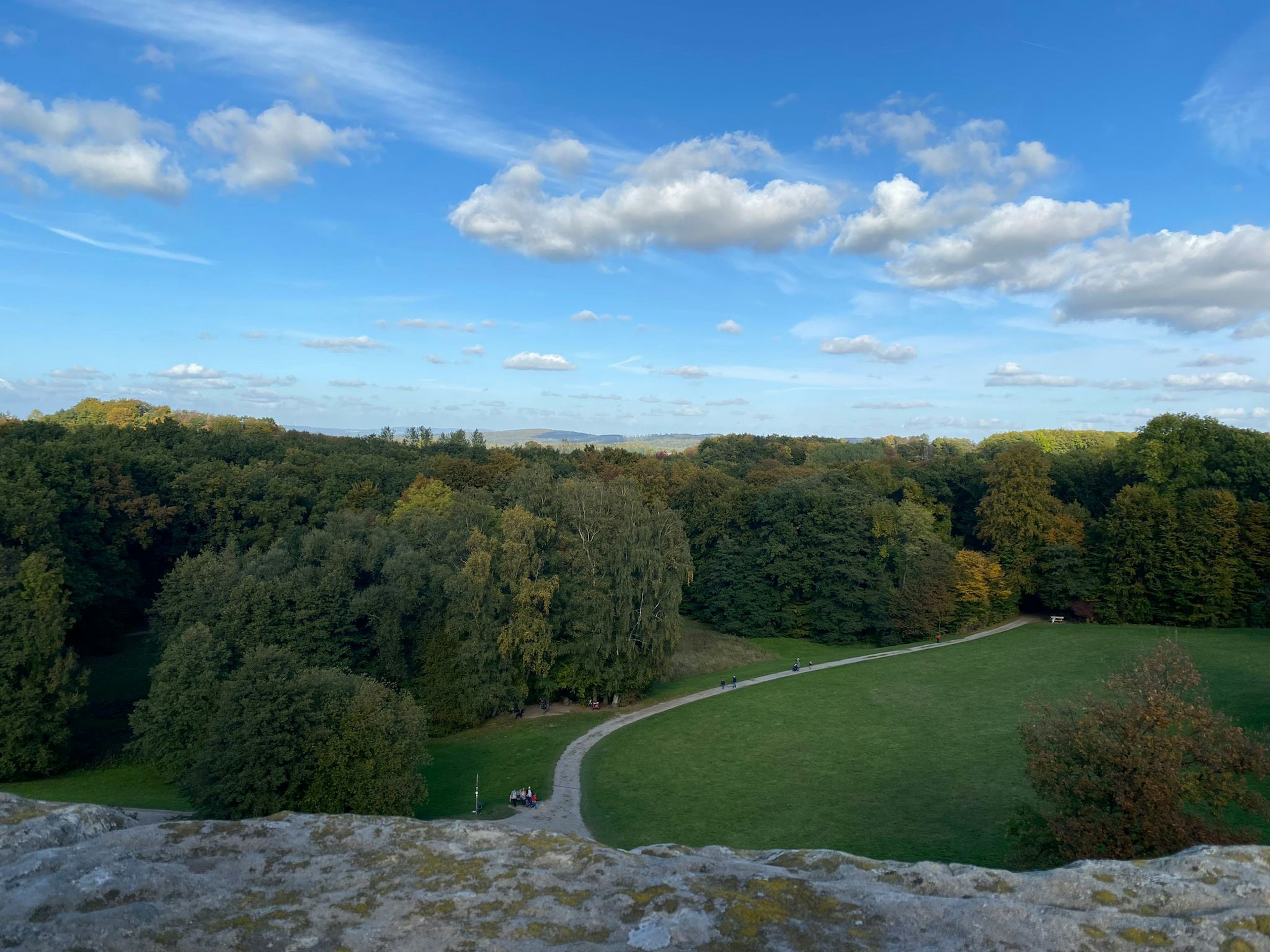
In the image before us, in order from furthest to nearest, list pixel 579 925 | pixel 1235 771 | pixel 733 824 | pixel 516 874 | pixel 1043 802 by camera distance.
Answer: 1. pixel 733 824
2. pixel 1043 802
3. pixel 1235 771
4. pixel 516 874
5. pixel 579 925

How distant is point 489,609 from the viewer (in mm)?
36469

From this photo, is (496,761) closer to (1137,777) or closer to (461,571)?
(461,571)

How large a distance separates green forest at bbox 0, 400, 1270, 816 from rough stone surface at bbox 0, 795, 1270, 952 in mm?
17528

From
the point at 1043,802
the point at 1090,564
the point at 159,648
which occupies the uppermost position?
the point at 1090,564

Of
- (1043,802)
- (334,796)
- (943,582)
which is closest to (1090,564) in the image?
(943,582)

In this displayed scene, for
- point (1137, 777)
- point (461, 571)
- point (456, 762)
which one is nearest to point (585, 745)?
point (456, 762)

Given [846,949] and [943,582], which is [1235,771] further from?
[943,582]

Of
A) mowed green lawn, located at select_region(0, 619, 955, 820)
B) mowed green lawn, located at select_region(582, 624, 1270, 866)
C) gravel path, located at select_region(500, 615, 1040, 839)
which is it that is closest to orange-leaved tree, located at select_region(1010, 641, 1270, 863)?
mowed green lawn, located at select_region(582, 624, 1270, 866)

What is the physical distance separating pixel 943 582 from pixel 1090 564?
10.1 meters

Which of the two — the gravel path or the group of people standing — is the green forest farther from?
the group of people standing

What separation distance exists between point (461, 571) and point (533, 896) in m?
30.9

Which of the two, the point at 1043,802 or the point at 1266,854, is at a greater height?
the point at 1266,854

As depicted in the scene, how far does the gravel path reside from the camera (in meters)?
24.3

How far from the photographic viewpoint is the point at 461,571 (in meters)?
36.4
